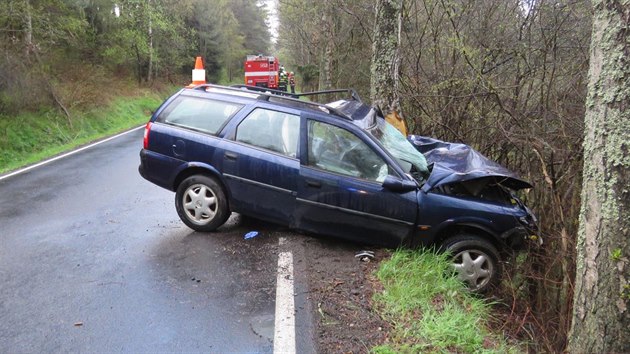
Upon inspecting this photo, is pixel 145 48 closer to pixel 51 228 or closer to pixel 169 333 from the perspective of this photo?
pixel 51 228

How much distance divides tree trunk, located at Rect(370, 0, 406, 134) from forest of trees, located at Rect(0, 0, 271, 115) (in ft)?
39.5

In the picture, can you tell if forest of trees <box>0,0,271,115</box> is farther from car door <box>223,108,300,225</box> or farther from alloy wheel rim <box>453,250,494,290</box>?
alloy wheel rim <box>453,250,494,290</box>

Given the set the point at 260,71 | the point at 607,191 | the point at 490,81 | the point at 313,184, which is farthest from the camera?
the point at 260,71

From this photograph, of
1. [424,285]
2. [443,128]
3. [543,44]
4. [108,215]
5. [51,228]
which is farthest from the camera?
[443,128]

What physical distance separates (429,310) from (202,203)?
306 centimetres

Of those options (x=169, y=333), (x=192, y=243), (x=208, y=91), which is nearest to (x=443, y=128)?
(x=208, y=91)

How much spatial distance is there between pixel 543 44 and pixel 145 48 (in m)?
24.0

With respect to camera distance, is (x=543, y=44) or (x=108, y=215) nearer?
(x=108, y=215)

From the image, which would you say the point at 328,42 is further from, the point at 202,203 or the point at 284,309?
the point at 284,309

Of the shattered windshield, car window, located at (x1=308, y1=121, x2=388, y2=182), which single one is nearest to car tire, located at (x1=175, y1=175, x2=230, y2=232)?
car window, located at (x1=308, y1=121, x2=388, y2=182)

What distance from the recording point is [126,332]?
3662 mm

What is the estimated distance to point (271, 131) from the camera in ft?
18.6

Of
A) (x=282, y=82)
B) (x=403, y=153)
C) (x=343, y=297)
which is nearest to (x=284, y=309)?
(x=343, y=297)

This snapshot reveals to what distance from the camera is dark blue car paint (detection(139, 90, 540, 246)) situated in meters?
5.04
